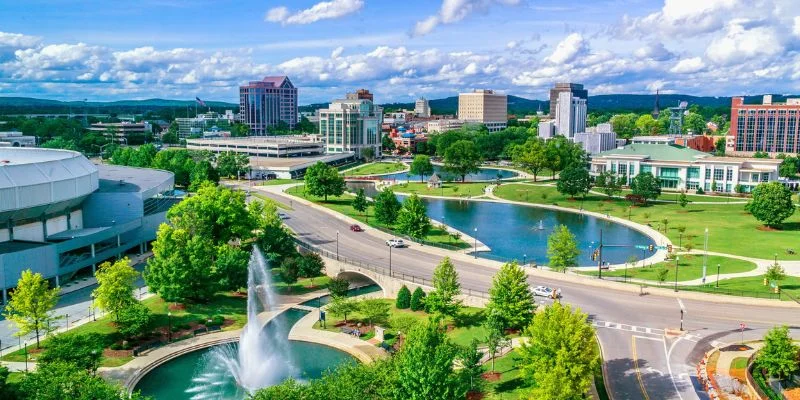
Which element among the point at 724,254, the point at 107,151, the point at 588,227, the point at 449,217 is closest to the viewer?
the point at 724,254

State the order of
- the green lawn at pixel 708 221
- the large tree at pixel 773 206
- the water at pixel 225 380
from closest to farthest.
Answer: the water at pixel 225 380 → the green lawn at pixel 708 221 → the large tree at pixel 773 206

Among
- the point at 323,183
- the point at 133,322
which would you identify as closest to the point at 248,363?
the point at 133,322

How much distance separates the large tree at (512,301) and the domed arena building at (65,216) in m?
42.7

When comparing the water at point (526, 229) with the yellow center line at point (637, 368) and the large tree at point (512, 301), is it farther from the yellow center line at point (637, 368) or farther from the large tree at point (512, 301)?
the yellow center line at point (637, 368)

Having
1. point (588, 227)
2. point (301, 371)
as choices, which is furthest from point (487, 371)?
point (588, 227)

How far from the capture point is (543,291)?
57469 mm

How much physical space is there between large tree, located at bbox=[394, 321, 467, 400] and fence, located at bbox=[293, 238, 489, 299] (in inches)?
807

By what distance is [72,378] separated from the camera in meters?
33.9

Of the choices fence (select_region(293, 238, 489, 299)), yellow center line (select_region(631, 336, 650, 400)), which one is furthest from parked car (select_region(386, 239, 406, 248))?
yellow center line (select_region(631, 336, 650, 400))

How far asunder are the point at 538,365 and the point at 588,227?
6849 centimetres

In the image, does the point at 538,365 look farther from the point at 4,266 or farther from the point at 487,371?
the point at 4,266

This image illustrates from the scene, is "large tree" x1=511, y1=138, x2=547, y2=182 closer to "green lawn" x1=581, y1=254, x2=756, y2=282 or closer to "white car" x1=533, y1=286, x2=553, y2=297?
"green lawn" x1=581, y1=254, x2=756, y2=282

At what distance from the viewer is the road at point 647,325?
40250mm

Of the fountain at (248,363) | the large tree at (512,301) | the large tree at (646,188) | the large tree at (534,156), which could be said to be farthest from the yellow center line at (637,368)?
the large tree at (534,156)
